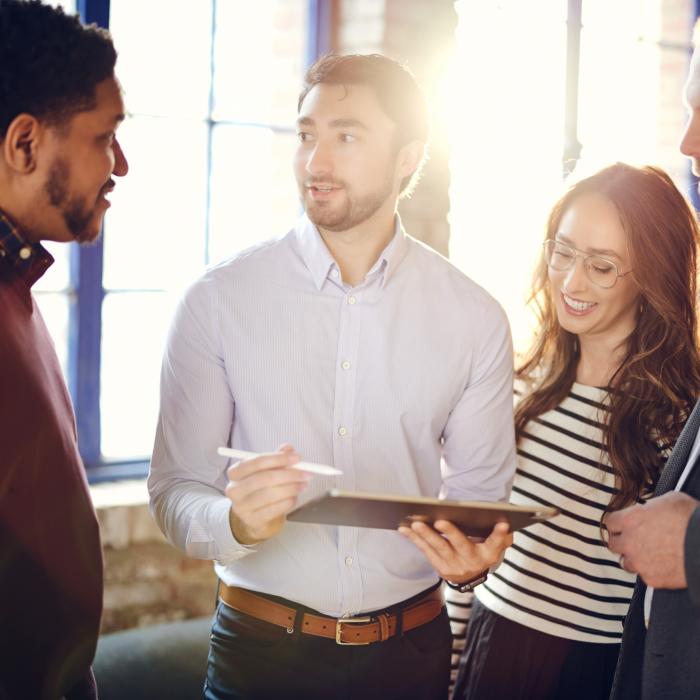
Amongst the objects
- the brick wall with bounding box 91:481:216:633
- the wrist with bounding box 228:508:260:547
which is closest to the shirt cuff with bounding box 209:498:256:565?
the wrist with bounding box 228:508:260:547

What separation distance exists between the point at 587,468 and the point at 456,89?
176cm

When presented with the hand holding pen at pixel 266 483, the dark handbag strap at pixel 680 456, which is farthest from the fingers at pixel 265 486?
the dark handbag strap at pixel 680 456

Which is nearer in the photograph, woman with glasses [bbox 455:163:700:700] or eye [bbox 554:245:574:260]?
woman with glasses [bbox 455:163:700:700]

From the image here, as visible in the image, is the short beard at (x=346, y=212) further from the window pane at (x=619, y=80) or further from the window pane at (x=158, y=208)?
the window pane at (x=619, y=80)

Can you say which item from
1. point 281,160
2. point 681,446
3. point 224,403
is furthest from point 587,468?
point 281,160

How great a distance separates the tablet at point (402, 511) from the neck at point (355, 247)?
600mm

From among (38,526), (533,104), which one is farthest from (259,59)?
(38,526)

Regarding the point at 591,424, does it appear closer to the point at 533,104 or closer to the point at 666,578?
the point at 666,578

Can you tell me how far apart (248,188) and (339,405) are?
1.50m

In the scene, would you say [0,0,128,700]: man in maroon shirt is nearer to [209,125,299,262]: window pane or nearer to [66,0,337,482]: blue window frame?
[66,0,337,482]: blue window frame

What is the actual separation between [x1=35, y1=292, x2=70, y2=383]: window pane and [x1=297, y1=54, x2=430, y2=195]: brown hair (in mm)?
1117

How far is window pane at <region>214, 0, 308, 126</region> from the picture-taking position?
3100 mm

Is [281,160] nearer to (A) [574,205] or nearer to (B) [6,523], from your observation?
(A) [574,205]

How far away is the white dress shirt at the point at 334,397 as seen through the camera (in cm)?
183
